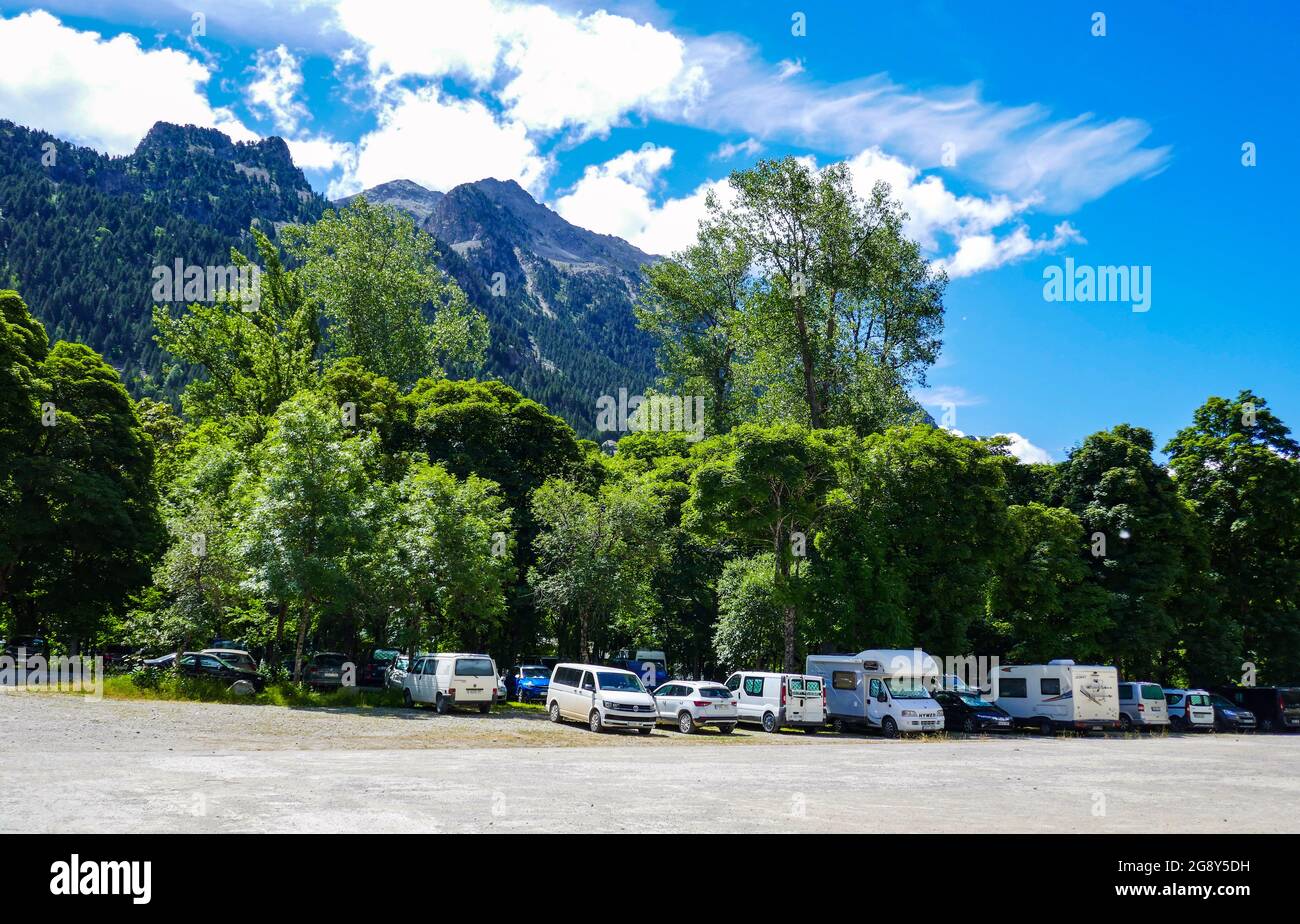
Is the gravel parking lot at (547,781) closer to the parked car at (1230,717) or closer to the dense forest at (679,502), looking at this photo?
the dense forest at (679,502)

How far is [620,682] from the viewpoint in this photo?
1117 inches

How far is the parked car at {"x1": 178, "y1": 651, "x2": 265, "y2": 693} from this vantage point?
105 feet

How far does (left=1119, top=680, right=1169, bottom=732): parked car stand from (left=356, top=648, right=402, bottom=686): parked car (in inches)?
1165

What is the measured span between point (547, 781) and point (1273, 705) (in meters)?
41.0

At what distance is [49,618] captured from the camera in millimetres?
40969

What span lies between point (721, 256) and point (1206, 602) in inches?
1199

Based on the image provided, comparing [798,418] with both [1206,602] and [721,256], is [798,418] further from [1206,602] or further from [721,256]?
[1206,602]

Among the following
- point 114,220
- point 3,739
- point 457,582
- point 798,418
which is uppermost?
point 114,220

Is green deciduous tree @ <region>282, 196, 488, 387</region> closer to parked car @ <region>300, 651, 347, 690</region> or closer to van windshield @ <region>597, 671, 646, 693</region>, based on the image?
parked car @ <region>300, 651, 347, 690</region>

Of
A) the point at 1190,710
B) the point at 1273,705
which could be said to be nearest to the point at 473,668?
the point at 1190,710

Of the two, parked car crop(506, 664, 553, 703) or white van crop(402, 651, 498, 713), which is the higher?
white van crop(402, 651, 498, 713)

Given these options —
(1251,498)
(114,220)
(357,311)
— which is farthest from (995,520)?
(114,220)

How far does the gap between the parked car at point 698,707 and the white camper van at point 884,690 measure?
4415 millimetres

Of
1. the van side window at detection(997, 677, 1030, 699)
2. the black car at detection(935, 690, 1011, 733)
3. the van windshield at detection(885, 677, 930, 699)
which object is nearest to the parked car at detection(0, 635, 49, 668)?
the van windshield at detection(885, 677, 930, 699)
